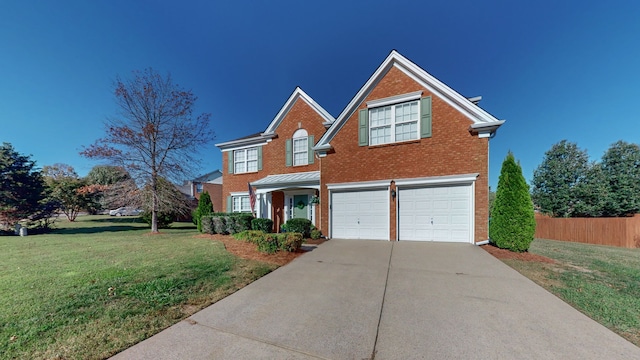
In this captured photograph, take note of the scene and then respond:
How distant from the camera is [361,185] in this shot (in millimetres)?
10156

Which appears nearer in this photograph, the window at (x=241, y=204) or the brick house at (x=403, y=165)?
the brick house at (x=403, y=165)

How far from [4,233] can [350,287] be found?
21931 mm

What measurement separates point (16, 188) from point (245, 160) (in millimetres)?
14225

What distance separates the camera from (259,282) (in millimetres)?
5012

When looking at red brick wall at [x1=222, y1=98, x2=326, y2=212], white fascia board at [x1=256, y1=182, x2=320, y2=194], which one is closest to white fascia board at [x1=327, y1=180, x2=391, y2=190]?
white fascia board at [x1=256, y1=182, x2=320, y2=194]

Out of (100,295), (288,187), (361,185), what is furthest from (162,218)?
(361,185)

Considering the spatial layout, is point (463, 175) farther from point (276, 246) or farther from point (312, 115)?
point (312, 115)

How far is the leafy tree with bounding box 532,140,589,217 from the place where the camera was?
72.3 feet

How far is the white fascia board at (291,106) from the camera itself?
13016mm

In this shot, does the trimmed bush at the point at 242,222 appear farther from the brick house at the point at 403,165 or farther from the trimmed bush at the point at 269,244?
the trimmed bush at the point at 269,244

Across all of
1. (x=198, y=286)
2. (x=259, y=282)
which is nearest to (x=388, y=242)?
(x=259, y=282)

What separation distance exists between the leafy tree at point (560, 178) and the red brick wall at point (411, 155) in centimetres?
2230

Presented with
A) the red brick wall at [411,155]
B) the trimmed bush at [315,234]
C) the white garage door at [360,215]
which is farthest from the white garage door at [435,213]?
the trimmed bush at [315,234]

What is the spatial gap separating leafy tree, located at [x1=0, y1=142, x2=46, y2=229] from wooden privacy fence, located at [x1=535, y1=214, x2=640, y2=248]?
115 feet
